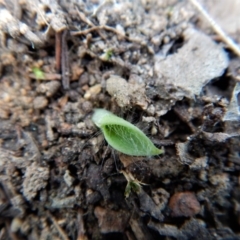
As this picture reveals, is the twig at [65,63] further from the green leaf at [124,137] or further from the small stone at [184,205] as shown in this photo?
the small stone at [184,205]

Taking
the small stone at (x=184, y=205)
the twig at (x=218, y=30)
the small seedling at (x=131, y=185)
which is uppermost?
the twig at (x=218, y=30)

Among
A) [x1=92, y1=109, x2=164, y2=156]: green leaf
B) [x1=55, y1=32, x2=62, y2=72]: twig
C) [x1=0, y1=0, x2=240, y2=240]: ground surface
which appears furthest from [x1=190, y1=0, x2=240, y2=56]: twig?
[x1=55, y1=32, x2=62, y2=72]: twig

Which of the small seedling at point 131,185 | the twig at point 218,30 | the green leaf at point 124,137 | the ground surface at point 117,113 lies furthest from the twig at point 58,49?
the twig at point 218,30

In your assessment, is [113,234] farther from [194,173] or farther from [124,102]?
[124,102]

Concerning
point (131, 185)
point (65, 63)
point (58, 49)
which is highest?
point (58, 49)

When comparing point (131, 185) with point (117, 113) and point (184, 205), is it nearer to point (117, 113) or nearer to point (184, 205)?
point (184, 205)

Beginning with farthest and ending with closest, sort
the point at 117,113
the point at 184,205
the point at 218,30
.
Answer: the point at 218,30
the point at 117,113
the point at 184,205

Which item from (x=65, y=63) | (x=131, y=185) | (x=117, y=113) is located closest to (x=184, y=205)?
(x=131, y=185)

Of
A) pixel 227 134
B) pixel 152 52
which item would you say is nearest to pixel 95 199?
pixel 227 134
